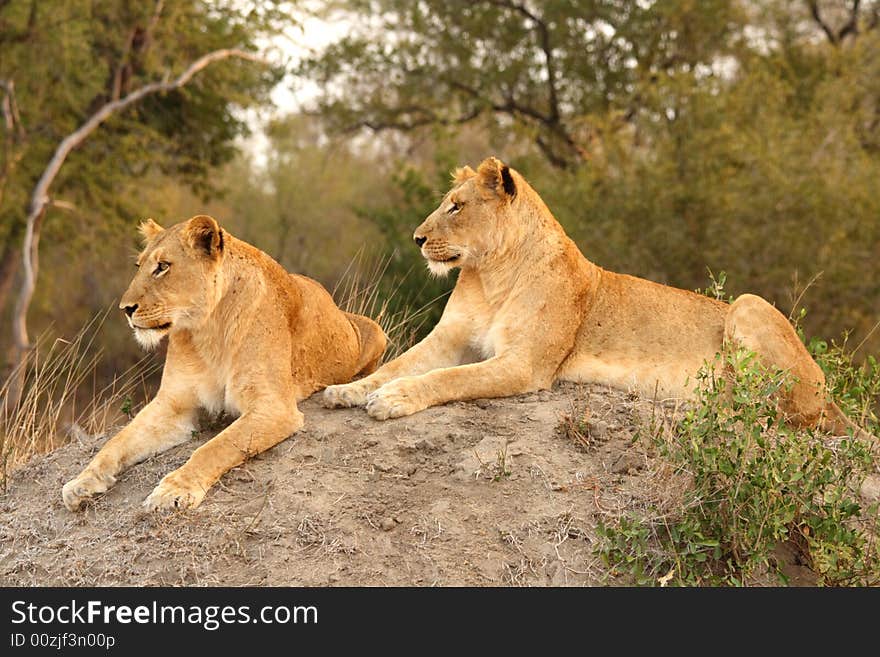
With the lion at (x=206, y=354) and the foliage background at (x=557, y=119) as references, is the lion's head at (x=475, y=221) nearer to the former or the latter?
the lion at (x=206, y=354)

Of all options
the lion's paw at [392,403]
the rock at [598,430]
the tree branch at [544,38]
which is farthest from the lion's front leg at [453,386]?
the tree branch at [544,38]

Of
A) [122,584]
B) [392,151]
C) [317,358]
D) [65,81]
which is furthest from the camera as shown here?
[392,151]

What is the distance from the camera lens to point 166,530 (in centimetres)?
481

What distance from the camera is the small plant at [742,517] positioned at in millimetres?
4527

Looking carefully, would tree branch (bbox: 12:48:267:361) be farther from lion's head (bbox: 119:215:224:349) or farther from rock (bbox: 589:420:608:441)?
rock (bbox: 589:420:608:441)

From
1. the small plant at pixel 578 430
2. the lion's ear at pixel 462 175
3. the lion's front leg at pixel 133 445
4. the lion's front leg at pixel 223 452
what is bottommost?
the lion's front leg at pixel 133 445

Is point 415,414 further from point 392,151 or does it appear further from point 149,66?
point 392,151

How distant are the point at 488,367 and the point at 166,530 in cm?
169

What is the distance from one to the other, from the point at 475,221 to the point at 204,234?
4.75 ft

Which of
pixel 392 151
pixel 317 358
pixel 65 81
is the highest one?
pixel 317 358

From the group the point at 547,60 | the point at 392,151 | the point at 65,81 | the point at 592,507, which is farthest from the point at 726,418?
the point at 392,151

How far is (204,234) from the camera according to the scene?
5.30 meters

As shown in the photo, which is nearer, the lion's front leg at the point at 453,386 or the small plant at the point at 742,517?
the small plant at the point at 742,517

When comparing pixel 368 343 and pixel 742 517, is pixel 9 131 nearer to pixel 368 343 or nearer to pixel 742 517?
pixel 368 343
